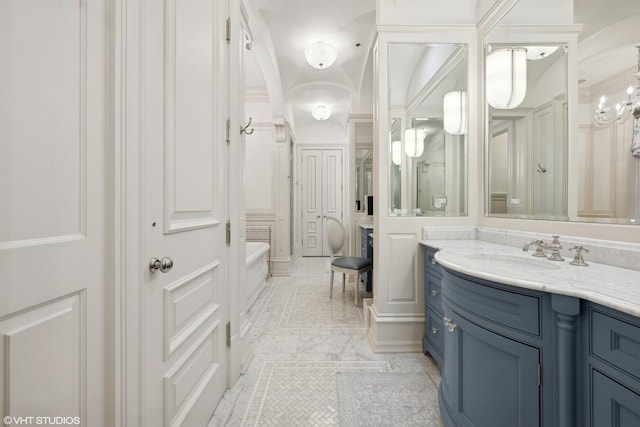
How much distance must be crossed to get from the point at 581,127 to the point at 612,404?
1213mm

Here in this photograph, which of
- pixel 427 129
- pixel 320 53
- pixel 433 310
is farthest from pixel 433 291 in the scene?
pixel 320 53

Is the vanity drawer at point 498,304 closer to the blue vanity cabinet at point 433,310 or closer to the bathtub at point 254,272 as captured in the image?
the blue vanity cabinet at point 433,310

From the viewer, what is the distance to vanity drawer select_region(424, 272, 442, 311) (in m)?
1.76

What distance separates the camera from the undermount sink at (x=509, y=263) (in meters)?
1.19

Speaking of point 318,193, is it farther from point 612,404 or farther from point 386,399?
point 612,404

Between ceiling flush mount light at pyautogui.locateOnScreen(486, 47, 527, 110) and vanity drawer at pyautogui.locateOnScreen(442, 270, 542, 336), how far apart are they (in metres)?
1.37

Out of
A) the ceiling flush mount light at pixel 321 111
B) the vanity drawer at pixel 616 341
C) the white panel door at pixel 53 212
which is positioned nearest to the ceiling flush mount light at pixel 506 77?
the vanity drawer at pixel 616 341

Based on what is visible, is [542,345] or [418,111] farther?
[418,111]

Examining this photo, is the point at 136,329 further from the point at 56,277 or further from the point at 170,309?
the point at 56,277

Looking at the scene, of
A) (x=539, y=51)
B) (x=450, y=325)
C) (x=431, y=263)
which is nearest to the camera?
(x=450, y=325)

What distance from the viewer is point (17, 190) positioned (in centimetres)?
55

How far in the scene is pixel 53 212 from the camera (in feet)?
2.01

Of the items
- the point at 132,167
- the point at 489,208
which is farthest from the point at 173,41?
the point at 489,208

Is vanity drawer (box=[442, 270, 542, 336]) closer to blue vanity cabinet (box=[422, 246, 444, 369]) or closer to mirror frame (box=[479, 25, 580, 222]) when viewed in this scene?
blue vanity cabinet (box=[422, 246, 444, 369])
